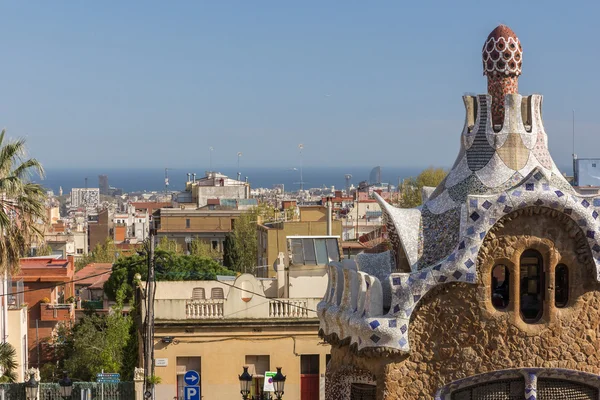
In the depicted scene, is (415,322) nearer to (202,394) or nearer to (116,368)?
(202,394)

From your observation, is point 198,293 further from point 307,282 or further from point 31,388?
point 31,388

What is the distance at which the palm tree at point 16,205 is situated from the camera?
27.0 metres

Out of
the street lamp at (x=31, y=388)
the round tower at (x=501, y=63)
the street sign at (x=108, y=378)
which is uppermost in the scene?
the round tower at (x=501, y=63)

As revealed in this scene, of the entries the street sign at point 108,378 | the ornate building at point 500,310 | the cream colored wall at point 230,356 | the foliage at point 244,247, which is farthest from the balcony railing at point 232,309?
the foliage at point 244,247

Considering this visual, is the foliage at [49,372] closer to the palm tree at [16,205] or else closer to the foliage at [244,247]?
the palm tree at [16,205]

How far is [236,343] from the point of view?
3012 centimetres

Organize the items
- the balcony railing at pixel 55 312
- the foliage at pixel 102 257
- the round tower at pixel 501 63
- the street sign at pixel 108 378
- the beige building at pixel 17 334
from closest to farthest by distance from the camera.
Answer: the round tower at pixel 501 63
the street sign at pixel 108 378
the beige building at pixel 17 334
the balcony railing at pixel 55 312
the foliage at pixel 102 257

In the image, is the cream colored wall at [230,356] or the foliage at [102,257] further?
A: the foliage at [102,257]

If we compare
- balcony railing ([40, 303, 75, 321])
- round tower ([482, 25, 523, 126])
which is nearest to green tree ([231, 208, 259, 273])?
balcony railing ([40, 303, 75, 321])

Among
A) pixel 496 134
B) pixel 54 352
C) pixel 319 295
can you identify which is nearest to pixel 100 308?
pixel 54 352

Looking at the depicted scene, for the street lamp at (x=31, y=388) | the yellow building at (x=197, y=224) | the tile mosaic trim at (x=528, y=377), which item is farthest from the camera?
the yellow building at (x=197, y=224)

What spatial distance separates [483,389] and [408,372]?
1154mm

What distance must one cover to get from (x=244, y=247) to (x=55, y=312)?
1065 inches

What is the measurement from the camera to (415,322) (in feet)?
67.2
